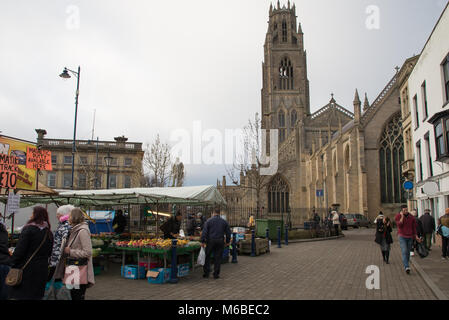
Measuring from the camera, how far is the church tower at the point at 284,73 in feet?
239

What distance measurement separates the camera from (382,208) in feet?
117

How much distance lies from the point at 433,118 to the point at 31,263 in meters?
15.9

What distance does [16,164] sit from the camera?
851 centimetres

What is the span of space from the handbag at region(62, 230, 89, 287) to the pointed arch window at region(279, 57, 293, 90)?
73.8m

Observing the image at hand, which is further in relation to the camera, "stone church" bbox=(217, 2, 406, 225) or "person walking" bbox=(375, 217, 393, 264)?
"stone church" bbox=(217, 2, 406, 225)

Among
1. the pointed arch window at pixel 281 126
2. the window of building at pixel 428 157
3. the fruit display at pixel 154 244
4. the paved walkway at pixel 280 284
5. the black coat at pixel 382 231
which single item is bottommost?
the paved walkway at pixel 280 284

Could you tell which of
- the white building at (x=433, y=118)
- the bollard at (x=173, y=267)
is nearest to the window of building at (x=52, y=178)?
the white building at (x=433, y=118)

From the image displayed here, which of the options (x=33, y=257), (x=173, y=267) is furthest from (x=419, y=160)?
(x=33, y=257)

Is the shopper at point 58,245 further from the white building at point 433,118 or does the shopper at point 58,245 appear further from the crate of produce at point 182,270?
the white building at point 433,118

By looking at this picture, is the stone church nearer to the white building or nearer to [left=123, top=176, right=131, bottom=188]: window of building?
the white building

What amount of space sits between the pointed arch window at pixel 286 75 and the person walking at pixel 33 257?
2914 inches

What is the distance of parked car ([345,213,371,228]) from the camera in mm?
32938

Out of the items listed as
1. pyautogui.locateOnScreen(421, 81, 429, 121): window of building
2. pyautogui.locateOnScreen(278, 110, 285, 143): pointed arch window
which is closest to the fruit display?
pyautogui.locateOnScreen(421, 81, 429, 121): window of building

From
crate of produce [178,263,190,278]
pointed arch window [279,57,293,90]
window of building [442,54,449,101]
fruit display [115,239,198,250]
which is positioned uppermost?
pointed arch window [279,57,293,90]
